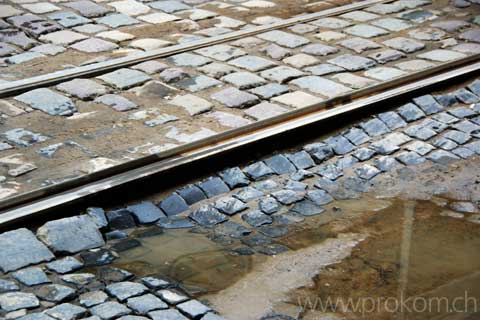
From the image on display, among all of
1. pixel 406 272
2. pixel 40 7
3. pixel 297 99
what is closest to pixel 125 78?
pixel 297 99

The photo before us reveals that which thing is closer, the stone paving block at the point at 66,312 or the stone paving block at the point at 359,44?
the stone paving block at the point at 66,312

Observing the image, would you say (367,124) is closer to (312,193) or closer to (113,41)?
(312,193)

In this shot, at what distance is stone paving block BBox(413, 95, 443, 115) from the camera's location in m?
6.85

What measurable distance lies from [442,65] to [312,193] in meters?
2.18

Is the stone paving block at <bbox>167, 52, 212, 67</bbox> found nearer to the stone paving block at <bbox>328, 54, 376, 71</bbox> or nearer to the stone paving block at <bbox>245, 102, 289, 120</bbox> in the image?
the stone paving block at <bbox>245, 102, 289, 120</bbox>

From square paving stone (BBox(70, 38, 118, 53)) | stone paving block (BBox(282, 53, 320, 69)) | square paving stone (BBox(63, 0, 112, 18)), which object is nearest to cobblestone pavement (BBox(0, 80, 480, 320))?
stone paving block (BBox(282, 53, 320, 69))

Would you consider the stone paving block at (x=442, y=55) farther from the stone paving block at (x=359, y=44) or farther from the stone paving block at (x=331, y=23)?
the stone paving block at (x=331, y=23)

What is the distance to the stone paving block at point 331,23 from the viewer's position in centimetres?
831

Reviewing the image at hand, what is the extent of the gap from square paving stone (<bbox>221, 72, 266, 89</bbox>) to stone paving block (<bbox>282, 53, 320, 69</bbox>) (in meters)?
0.44

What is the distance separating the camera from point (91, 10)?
334 inches

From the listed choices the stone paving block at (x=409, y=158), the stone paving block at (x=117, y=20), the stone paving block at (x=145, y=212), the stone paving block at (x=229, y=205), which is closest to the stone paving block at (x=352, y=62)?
the stone paving block at (x=409, y=158)

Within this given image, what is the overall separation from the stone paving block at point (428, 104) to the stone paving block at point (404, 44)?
843mm

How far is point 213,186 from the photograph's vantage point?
5.70 m

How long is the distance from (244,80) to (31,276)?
2902 millimetres
